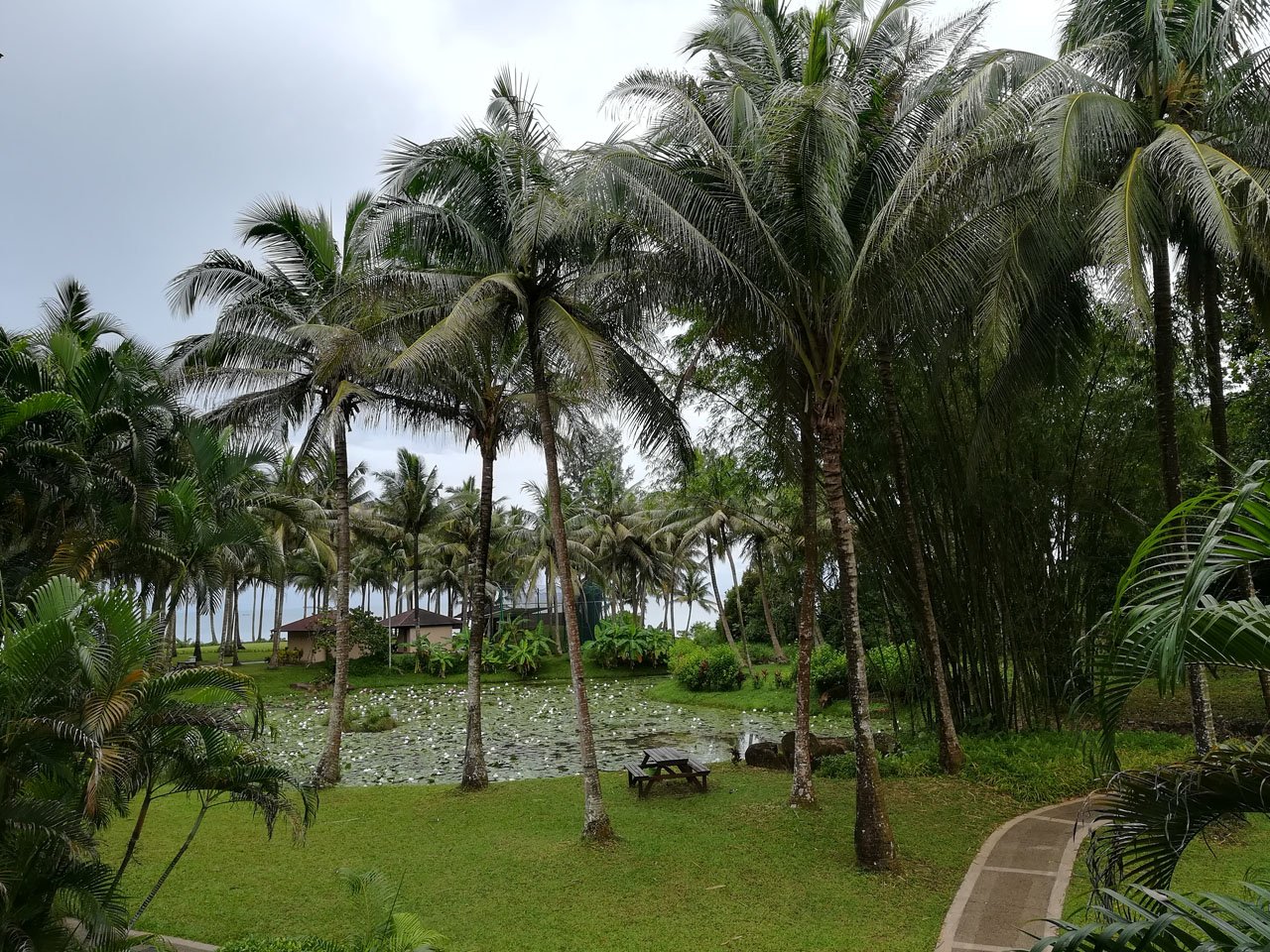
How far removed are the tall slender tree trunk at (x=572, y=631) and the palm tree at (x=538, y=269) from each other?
0.05 feet

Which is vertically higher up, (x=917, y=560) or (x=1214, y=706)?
(x=917, y=560)

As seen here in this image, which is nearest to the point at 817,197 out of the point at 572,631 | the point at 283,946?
the point at 572,631

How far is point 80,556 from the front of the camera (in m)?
8.77

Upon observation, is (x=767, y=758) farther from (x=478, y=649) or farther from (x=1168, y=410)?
(x=1168, y=410)

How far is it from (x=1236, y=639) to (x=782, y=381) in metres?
7.46

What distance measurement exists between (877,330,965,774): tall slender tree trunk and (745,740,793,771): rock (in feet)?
9.04

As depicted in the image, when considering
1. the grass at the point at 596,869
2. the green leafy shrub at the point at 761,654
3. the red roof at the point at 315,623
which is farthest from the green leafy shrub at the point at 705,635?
the grass at the point at 596,869

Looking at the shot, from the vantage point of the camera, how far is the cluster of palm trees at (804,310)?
26.6ft

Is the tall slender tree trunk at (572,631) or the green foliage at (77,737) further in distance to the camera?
the tall slender tree trunk at (572,631)

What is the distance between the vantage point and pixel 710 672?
88.2ft

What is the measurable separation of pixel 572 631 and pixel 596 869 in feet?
8.85

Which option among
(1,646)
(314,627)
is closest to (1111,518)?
(1,646)

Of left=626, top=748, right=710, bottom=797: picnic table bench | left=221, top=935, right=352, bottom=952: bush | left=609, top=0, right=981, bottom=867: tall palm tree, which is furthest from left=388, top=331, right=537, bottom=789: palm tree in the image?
left=221, top=935, right=352, bottom=952: bush

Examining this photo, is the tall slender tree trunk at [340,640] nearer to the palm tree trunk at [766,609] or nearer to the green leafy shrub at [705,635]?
the palm tree trunk at [766,609]
